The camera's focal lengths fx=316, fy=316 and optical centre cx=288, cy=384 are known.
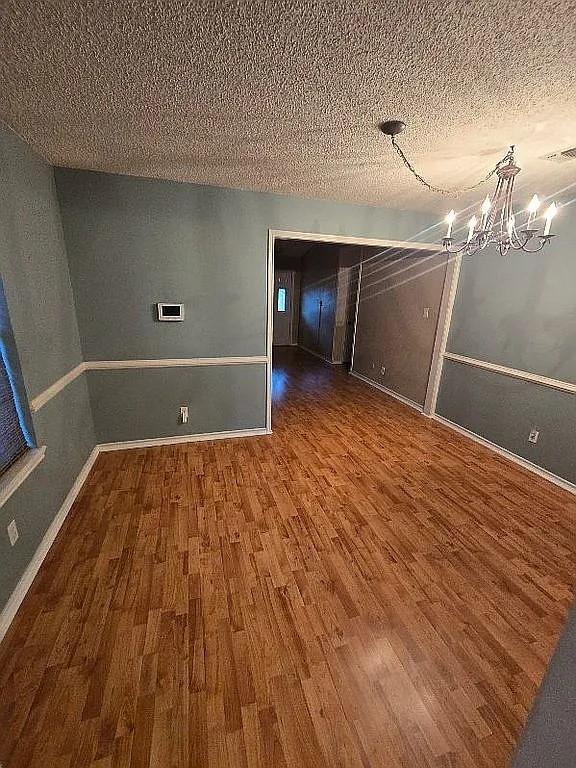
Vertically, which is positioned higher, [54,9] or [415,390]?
[54,9]

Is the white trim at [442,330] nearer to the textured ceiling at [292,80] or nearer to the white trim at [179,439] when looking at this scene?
the textured ceiling at [292,80]

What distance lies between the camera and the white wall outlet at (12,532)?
1.53 m

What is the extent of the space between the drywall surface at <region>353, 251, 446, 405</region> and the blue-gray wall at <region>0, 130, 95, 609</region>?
3.83m

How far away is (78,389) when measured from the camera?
2.60 metres

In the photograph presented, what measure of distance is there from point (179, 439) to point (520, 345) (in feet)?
11.2

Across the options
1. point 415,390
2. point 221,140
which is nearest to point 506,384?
point 415,390

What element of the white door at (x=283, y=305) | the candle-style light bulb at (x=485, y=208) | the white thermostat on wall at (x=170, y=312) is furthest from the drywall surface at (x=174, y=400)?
the white door at (x=283, y=305)

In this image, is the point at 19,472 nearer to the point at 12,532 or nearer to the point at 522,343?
the point at 12,532

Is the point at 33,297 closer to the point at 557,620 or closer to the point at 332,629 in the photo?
the point at 332,629

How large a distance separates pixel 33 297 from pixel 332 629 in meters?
2.48

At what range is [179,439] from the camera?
10.5ft

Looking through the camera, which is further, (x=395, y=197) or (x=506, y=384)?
(x=506, y=384)

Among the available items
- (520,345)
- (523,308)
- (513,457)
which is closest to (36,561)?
(513,457)

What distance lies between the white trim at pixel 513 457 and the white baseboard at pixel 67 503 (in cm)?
217
